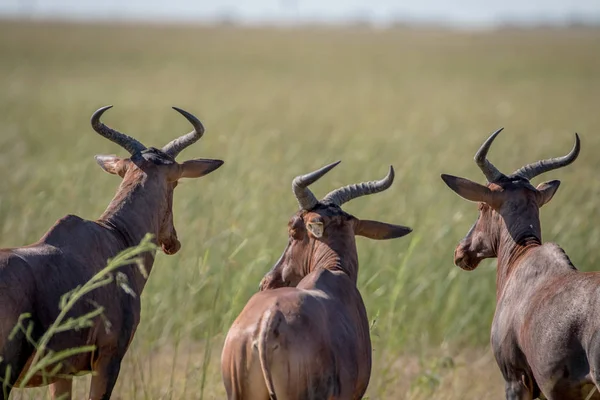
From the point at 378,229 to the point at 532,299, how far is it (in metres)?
1.31

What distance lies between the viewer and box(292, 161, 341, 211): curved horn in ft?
24.7

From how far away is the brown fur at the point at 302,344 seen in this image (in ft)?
20.0

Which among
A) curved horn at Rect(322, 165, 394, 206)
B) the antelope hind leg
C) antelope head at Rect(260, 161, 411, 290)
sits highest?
curved horn at Rect(322, 165, 394, 206)

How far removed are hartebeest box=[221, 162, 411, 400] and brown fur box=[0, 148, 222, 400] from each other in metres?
1.28

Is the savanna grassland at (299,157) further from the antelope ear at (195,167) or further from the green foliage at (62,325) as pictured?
the green foliage at (62,325)

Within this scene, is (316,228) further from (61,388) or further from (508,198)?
(61,388)

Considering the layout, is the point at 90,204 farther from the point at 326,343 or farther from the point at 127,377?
the point at 326,343

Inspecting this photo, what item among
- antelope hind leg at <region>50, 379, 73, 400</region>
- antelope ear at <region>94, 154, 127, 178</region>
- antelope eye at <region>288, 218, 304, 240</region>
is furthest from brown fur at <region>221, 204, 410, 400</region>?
antelope ear at <region>94, 154, 127, 178</region>

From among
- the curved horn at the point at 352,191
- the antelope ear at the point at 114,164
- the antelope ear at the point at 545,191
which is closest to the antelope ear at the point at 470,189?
the antelope ear at the point at 545,191

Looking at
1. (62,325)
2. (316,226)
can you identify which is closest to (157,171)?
(316,226)

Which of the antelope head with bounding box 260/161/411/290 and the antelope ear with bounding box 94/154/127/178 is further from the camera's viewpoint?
the antelope ear with bounding box 94/154/127/178

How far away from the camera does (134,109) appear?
33.5 metres

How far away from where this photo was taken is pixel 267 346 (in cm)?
606

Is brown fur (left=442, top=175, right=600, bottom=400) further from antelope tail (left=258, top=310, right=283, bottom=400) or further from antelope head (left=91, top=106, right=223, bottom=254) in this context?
antelope head (left=91, top=106, right=223, bottom=254)
